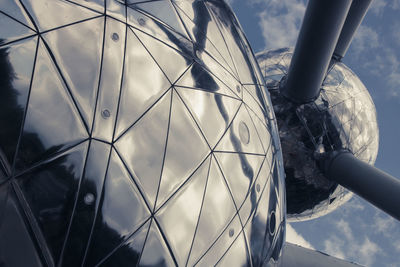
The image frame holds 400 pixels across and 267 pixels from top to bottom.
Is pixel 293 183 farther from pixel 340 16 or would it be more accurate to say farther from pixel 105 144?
pixel 105 144

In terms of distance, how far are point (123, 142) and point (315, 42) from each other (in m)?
4.74

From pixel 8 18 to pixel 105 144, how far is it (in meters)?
1.44

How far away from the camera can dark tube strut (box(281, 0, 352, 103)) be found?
5.97 metres

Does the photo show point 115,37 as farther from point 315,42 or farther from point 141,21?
point 315,42

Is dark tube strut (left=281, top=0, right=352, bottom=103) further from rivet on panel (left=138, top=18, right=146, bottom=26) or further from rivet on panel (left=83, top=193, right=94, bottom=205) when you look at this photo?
rivet on panel (left=83, top=193, right=94, bottom=205)

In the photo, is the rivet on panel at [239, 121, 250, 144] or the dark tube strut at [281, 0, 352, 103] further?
the dark tube strut at [281, 0, 352, 103]

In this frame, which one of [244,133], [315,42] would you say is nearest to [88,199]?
[244,133]

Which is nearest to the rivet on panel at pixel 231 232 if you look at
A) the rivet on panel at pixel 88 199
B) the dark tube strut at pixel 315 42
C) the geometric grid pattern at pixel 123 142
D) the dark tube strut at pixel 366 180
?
the geometric grid pattern at pixel 123 142

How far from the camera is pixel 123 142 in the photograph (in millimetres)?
3270

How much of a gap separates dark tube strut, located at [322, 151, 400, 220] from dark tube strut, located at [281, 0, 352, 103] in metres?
1.79

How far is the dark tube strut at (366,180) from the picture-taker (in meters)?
6.20

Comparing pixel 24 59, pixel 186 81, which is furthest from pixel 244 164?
pixel 24 59

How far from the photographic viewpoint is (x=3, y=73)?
9.54 ft

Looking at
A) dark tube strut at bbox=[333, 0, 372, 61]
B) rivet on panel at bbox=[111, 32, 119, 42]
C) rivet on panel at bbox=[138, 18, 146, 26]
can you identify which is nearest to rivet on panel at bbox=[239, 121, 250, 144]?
rivet on panel at bbox=[138, 18, 146, 26]
